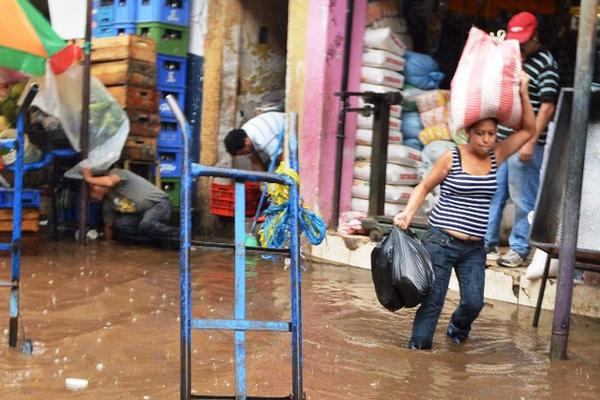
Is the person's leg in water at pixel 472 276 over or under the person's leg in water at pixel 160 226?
over

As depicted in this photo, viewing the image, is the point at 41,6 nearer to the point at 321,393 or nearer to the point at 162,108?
the point at 162,108

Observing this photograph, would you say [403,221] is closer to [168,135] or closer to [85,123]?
[85,123]

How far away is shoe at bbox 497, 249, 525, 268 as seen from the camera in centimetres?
711

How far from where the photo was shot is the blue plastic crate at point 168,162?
35.9 ft

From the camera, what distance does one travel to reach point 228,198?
10.6 m

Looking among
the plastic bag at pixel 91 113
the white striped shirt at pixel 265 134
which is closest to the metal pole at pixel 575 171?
the white striped shirt at pixel 265 134

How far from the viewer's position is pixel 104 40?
34.7 feet

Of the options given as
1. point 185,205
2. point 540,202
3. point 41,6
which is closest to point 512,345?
point 540,202

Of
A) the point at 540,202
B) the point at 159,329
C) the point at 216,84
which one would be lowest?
the point at 159,329

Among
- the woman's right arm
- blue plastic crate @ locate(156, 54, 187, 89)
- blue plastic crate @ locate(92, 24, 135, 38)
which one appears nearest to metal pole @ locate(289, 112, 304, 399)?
the woman's right arm

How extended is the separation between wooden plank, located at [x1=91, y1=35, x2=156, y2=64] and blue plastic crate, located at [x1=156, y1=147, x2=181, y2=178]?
44.5 inches

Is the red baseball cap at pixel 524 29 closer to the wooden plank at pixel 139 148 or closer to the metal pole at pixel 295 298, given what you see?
the metal pole at pixel 295 298

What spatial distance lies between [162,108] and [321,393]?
744 centimetres

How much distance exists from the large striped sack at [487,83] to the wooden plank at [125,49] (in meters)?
6.01
